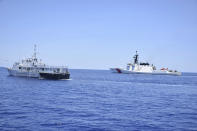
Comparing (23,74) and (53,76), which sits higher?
(23,74)

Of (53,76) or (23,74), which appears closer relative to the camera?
(53,76)

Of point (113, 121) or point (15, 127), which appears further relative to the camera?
point (113, 121)

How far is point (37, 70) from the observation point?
85.8 metres

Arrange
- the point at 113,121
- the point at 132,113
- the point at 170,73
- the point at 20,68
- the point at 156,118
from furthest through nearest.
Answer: the point at 170,73 < the point at 20,68 < the point at 132,113 < the point at 156,118 < the point at 113,121

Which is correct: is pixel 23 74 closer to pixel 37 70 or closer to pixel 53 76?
pixel 37 70

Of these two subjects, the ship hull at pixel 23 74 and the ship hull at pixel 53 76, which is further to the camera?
the ship hull at pixel 23 74

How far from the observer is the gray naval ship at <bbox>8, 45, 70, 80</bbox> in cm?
8181

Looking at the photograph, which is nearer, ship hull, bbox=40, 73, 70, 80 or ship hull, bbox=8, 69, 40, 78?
ship hull, bbox=40, 73, 70, 80

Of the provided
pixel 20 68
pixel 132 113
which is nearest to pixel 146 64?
pixel 20 68

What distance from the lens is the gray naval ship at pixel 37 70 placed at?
81812mm

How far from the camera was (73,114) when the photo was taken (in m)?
25.5

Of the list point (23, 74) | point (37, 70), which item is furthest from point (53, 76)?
point (23, 74)

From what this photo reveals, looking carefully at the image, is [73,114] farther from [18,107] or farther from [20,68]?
[20,68]

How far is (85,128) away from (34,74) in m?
69.6
